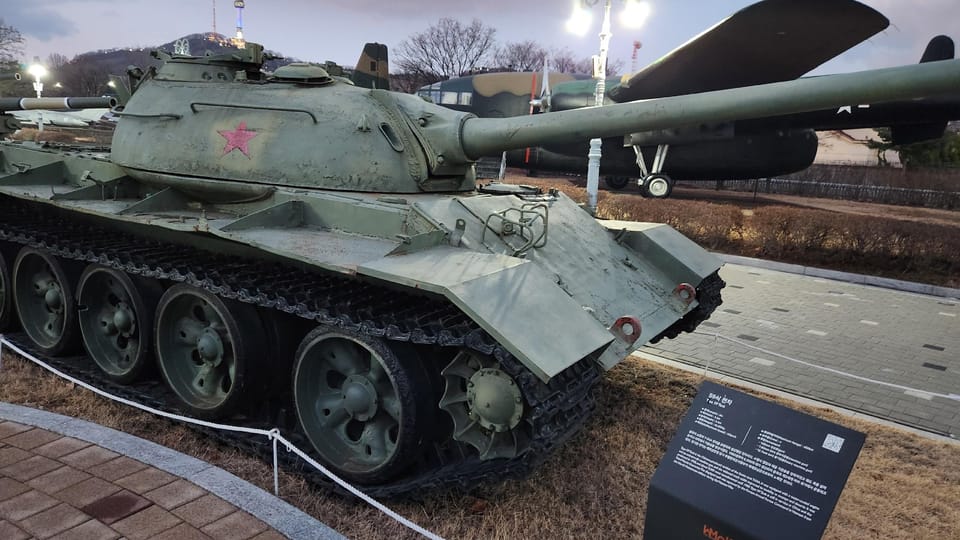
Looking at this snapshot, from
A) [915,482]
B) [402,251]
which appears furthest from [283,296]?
[915,482]

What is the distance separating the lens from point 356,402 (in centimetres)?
443

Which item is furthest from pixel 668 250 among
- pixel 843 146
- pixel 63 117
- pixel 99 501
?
pixel 843 146

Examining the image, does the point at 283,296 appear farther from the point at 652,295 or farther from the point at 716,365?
the point at 716,365

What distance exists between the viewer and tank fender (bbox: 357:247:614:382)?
3.48 m

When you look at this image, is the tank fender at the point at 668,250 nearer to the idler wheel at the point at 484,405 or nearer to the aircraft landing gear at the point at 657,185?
the idler wheel at the point at 484,405

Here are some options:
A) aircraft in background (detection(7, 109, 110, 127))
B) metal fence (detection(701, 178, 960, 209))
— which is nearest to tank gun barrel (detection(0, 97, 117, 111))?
metal fence (detection(701, 178, 960, 209))

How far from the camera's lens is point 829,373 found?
7.43 m

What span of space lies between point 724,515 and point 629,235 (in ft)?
12.5

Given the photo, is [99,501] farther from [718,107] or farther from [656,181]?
[656,181]

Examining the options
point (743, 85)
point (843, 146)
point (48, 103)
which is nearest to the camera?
point (48, 103)

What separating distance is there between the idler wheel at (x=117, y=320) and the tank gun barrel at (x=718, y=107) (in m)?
2.95

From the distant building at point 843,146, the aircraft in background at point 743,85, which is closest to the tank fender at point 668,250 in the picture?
the aircraft in background at point 743,85

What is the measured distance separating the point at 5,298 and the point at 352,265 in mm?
4985

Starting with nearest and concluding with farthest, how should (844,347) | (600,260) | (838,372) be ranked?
(600,260), (838,372), (844,347)
